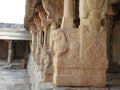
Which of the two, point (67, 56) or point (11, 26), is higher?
point (11, 26)

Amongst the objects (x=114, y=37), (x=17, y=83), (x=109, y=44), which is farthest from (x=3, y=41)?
(x=109, y=44)

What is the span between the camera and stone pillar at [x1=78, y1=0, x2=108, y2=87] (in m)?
3.45

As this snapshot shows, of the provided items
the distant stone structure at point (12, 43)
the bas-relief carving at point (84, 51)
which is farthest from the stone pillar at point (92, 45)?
the distant stone structure at point (12, 43)

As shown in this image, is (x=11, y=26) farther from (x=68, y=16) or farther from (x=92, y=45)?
(x=92, y=45)

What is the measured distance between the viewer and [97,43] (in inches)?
137

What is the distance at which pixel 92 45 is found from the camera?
347 cm

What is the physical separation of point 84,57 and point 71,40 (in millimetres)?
254

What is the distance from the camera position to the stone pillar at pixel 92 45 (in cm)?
345

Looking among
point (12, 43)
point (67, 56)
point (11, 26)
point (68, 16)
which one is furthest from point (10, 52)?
point (67, 56)

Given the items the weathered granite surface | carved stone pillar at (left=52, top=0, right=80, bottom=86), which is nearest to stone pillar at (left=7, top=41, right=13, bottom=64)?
the weathered granite surface

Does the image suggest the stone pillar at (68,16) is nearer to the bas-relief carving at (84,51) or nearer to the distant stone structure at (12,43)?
the bas-relief carving at (84,51)

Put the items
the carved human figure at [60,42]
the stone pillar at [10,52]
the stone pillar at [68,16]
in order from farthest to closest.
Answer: the stone pillar at [10,52] → the stone pillar at [68,16] → the carved human figure at [60,42]

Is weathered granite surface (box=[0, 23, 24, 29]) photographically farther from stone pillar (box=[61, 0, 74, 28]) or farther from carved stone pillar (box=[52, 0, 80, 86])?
carved stone pillar (box=[52, 0, 80, 86])

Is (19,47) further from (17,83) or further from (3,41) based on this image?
(17,83)
